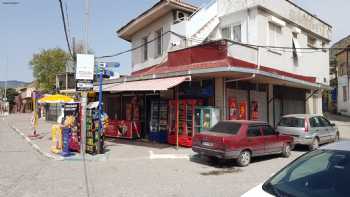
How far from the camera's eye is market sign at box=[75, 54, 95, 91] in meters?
11.9

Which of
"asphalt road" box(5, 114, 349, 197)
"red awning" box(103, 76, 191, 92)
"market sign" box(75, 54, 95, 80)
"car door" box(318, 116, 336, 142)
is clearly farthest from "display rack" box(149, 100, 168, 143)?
"car door" box(318, 116, 336, 142)

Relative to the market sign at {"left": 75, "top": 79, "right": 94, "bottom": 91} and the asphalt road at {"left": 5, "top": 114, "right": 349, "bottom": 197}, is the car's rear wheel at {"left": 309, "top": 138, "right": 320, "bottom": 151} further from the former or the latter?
the market sign at {"left": 75, "top": 79, "right": 94, "bottom": 91}

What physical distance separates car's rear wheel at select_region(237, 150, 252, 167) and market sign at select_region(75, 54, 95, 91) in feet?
19.5

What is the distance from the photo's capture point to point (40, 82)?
168 ft

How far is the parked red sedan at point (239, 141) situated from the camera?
10.2 m

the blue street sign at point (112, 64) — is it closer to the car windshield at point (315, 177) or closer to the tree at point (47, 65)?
the car windshield at point (315, 177)

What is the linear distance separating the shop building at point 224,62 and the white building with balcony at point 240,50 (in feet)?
0.14

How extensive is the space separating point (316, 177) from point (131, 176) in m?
6.03

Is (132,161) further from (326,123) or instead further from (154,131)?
(326,123)

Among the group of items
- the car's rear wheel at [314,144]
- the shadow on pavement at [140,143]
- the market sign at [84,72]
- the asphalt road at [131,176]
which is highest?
the market sign at [84,72]

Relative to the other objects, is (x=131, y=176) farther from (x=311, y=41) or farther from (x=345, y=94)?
(x=345, y=94)

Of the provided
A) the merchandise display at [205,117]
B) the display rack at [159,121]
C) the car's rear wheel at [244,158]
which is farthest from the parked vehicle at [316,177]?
the display rack at [159,121]

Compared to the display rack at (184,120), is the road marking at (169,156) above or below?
below

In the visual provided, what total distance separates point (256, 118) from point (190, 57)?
15.2 ft
